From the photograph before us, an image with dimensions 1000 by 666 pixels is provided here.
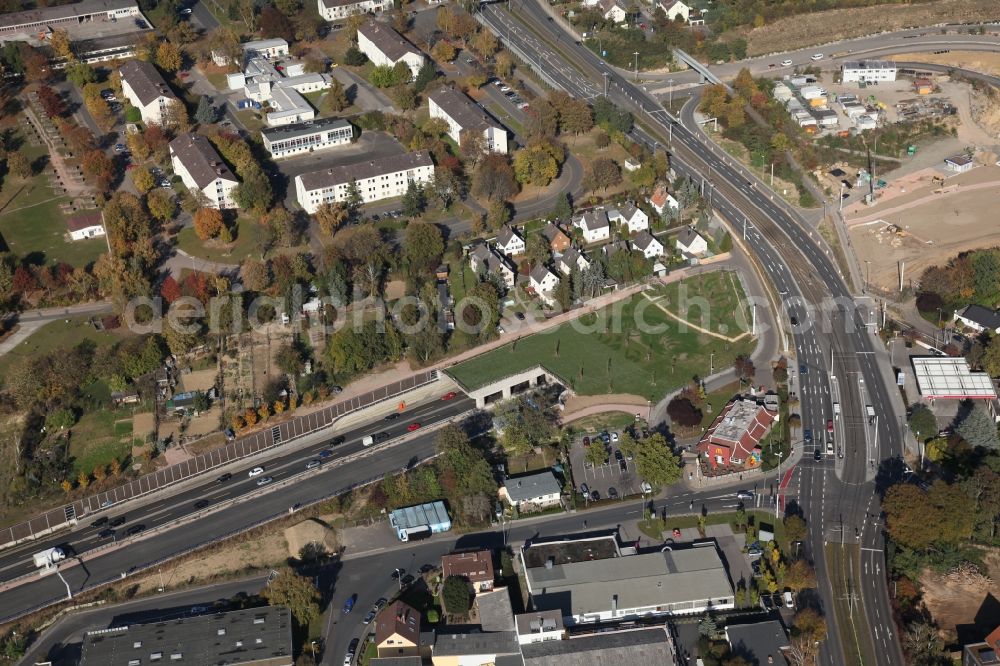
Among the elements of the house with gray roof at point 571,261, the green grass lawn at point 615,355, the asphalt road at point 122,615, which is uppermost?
the house with gray roof at point 571,261

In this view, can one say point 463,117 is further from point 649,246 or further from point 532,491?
point 532,491

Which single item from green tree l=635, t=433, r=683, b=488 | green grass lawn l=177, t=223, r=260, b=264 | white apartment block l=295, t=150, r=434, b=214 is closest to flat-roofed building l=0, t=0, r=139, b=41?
green grass lawn l=177, t=223, r=260, b=264

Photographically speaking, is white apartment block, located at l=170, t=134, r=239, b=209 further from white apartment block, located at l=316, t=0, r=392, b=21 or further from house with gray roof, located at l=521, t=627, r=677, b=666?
house with gray roof, located at l=521, t=627, r=677, b=666

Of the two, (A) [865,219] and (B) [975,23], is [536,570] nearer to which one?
(A) [865,219]

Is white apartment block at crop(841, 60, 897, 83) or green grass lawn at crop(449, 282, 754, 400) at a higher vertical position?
white apartment block at crop(841, 60, 897, 83)

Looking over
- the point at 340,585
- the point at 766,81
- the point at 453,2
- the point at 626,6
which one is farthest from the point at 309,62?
the point at 340,585

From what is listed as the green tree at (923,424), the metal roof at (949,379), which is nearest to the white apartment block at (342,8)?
the metal roof at (949,379)

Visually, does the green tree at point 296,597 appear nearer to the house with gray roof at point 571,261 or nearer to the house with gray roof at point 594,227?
the house with gray roof at point 571,261
